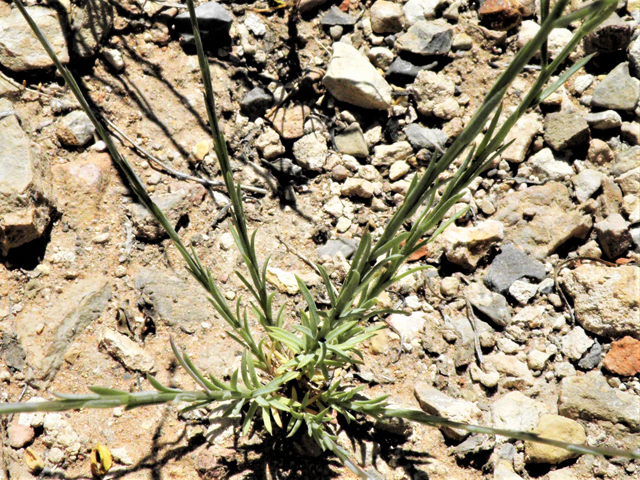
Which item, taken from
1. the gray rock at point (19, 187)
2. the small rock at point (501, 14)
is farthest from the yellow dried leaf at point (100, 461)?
the small rock at point (501, 14)

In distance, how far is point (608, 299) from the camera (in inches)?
79.2

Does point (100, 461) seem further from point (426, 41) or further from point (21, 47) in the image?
point (426, 41)

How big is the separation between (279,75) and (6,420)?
1880mm

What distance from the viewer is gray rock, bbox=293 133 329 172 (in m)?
2.39

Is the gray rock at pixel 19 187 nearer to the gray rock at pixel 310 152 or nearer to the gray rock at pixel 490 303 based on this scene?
the gray rock at pixel 310 152

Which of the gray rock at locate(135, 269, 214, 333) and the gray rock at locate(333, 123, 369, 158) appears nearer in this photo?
the gray rock at locate(135, 269, 214, 333)

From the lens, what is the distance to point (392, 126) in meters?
2.49

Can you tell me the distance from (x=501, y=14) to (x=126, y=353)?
96.6 inches

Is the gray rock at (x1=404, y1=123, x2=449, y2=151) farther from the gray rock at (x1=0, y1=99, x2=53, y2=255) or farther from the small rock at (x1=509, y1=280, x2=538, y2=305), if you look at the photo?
the gray rock at (x1=0, y1=99, x2=53, y2=255)

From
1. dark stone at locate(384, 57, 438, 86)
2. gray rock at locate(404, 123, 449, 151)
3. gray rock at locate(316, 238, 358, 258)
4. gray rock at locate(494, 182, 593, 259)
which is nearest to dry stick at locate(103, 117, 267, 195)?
gray rock at locate(316, 238, 358, 258)

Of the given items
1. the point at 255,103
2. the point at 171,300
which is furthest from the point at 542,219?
the point at 171,300

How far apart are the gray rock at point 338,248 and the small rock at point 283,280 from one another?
179mm

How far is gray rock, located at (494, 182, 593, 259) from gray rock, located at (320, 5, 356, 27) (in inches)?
48.9

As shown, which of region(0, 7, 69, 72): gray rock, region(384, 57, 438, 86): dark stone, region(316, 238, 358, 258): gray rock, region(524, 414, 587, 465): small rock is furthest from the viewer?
region(384, 57, 438, 86): dark stone
